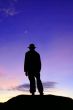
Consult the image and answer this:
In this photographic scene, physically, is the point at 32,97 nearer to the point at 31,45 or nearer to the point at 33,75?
the point at 33,75

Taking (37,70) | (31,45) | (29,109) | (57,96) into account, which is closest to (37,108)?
(29,109)

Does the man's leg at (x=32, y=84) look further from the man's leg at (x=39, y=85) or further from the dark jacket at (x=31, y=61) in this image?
the dark jacket at (x=31, y=61)

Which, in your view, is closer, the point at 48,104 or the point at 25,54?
the point at 48,104

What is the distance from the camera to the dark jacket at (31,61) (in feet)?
65.8

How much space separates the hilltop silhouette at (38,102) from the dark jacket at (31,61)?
245cm

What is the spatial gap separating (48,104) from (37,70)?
3.26m

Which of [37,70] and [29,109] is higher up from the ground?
[37,70]

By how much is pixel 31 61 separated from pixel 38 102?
3523 mm

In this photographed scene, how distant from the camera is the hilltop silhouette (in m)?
18.0

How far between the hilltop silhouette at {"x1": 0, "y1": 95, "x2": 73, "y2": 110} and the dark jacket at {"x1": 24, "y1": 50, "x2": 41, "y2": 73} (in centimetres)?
245

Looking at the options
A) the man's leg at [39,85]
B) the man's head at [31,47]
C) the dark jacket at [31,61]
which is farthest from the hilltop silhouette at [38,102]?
the man's head at [31,47]

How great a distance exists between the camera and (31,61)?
2016 centimetres

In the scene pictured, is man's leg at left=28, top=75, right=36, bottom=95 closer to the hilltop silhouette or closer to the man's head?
the hilltop silhouette

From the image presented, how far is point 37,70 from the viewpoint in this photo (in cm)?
2030
